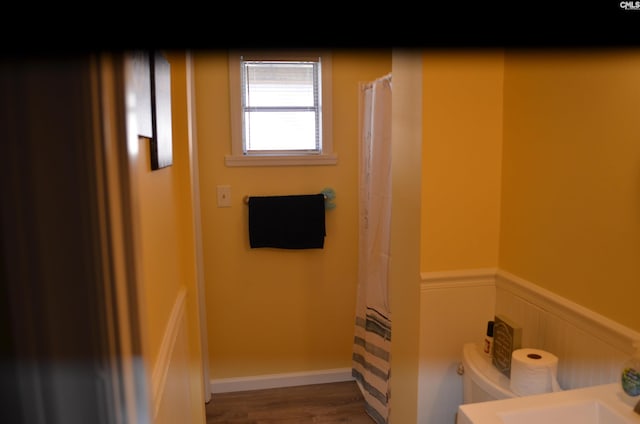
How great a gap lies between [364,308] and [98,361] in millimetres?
2300

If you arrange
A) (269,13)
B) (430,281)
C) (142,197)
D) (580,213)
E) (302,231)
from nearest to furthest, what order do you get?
1. (269,13)
2. (142,197)
3. (580,213)
4. (430,281)
5. (302,231)

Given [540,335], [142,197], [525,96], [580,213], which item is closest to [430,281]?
[540,335]

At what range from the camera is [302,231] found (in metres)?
2.55

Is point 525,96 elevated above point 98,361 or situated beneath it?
elevated above

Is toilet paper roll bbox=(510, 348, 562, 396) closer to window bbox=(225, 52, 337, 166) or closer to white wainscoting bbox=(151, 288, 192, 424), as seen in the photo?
white wainscoting bbox=(151, 288, 192, 424)

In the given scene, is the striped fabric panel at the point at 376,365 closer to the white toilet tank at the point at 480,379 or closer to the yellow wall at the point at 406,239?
the yellow wall at the point at 406,239

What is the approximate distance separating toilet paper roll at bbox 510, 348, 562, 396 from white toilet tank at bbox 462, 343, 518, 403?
0.03 m

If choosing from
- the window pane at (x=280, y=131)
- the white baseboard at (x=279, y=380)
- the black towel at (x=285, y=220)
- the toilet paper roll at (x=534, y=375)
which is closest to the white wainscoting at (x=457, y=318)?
the toilet paper roll at (x=534, y=375)

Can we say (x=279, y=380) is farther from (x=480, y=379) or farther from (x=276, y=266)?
(x=480, y=379)

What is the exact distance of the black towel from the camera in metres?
2.51

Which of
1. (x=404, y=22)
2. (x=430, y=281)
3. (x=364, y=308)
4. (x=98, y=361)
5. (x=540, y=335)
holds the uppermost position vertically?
(x=404, y=22)

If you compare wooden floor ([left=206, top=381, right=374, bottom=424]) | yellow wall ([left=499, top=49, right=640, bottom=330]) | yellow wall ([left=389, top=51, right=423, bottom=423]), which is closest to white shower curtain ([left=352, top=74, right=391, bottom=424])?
wooden floor ([left=206, top=381, right=374, bottom=424])

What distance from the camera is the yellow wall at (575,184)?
3.55 ft

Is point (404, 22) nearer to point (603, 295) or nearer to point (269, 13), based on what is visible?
point (269, 13)
